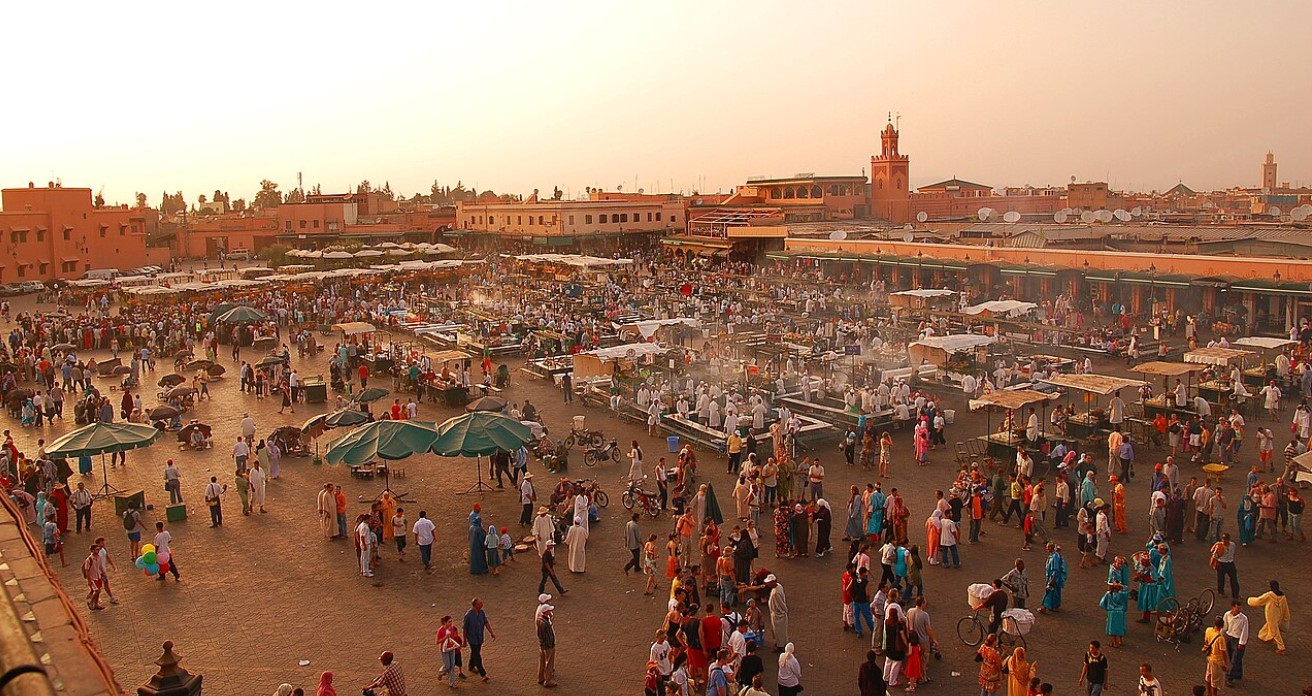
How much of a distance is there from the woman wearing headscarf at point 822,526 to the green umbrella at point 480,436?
197 inches

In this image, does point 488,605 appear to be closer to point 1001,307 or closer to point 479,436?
point 479,436

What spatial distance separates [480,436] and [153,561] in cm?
494

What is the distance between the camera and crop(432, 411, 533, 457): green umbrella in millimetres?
15508

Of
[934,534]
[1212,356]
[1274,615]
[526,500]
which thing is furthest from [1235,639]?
[1212,356]

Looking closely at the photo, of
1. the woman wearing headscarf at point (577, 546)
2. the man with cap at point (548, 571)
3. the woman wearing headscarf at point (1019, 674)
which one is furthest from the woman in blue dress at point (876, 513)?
the woman wearing headscarf at point (1019, 674)

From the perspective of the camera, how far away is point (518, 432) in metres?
16.0

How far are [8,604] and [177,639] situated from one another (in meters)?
8.79

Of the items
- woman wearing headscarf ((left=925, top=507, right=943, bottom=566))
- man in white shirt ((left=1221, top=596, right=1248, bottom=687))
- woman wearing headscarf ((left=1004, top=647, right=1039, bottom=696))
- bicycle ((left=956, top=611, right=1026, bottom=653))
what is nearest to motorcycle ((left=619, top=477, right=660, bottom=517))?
woman wearing headscarf ((left=925, top=507, right=943, bottom=566))

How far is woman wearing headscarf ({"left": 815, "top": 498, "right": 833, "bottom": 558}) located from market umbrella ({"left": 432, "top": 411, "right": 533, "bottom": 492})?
501 cm

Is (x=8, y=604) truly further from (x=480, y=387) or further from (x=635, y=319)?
(x=635, y=319)

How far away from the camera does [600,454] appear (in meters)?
18.7

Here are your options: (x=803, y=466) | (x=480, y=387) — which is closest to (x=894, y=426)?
(x=803, y=466)

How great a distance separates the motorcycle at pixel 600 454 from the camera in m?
18.6

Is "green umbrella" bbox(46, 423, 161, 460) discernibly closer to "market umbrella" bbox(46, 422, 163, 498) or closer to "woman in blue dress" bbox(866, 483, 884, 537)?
"market umbrella" bbox(46, 422, 163, 498)
